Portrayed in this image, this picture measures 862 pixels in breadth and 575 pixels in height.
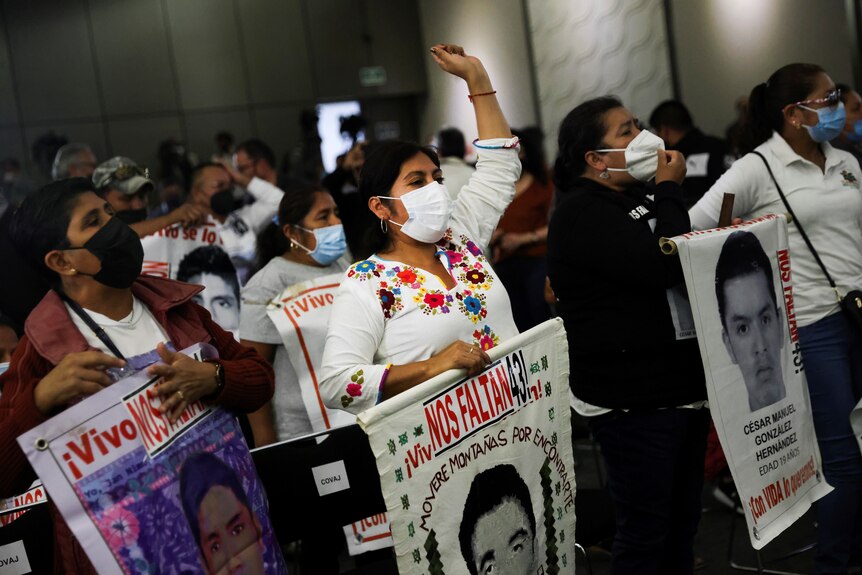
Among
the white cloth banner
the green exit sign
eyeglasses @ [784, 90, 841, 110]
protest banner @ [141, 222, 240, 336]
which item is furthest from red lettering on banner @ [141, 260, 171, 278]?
the green exit sign

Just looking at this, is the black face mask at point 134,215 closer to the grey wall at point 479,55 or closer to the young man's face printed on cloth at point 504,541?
the young man's face printed on cloth at point 504,541

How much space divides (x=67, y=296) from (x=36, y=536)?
0.77m

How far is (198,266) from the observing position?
4387 millimetres

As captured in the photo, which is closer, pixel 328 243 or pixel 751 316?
pixel 751 316

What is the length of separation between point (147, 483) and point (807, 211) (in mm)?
2253

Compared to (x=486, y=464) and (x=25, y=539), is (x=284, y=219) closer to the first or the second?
(x=25, y=539)

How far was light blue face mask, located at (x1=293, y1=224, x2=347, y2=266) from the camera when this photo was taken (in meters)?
3.67

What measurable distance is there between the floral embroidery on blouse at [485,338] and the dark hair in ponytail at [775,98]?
1.47m

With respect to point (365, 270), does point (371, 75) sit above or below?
above

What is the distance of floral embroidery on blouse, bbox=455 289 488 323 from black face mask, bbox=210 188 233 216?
2.78m

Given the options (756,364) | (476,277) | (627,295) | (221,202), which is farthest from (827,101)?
(221,202)

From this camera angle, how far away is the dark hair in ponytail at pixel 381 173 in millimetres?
2551

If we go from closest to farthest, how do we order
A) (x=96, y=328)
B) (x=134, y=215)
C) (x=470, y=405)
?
(x=96, y=328)
(x=470, y=405)
(x=134, y=215)

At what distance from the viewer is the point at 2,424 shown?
1.89 m
